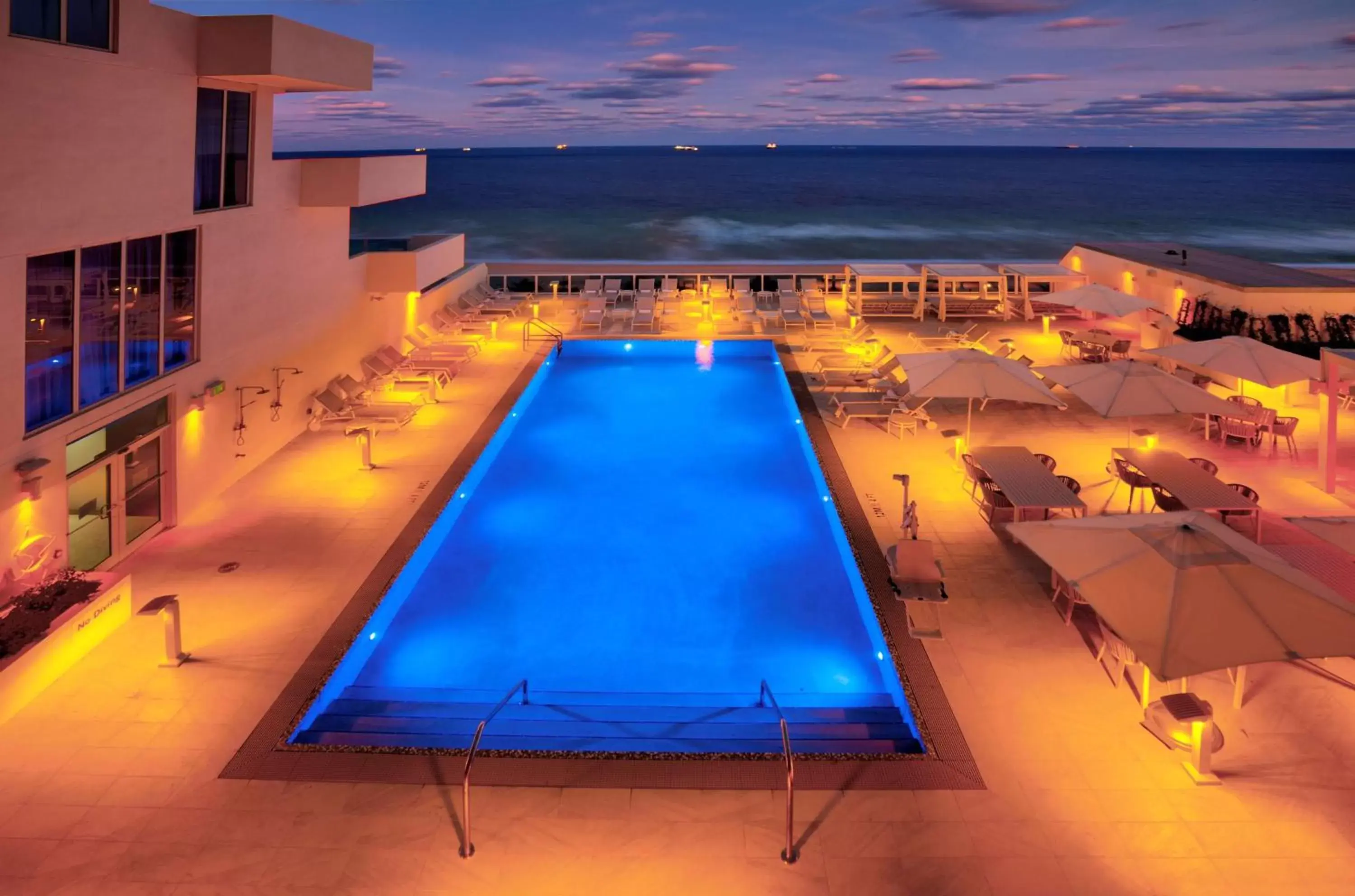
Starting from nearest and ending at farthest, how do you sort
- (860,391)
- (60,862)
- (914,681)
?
(60,862)
(914,681)
(860,391)

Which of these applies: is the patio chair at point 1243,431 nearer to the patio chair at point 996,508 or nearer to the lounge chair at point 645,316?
the patio chair at point 996,508

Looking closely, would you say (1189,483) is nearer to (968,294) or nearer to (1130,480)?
(1130,480)

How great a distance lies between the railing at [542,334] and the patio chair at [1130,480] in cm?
984

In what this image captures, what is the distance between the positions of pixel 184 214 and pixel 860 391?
8.38 m

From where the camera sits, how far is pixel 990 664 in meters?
5.74

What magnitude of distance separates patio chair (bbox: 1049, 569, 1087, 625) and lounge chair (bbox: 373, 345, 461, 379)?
9213mm

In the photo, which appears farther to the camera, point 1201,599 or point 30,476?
point 30,476

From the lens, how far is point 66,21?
20.2ft

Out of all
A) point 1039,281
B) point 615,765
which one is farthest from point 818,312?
point 615,765

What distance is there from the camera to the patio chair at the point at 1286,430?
10055mm

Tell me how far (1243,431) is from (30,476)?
11.6 m

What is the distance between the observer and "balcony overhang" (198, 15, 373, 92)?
7867mm

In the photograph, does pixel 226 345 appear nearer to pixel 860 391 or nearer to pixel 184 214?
pixel 184 214

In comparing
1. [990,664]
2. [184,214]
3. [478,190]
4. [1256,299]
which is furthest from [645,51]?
[990,664]
